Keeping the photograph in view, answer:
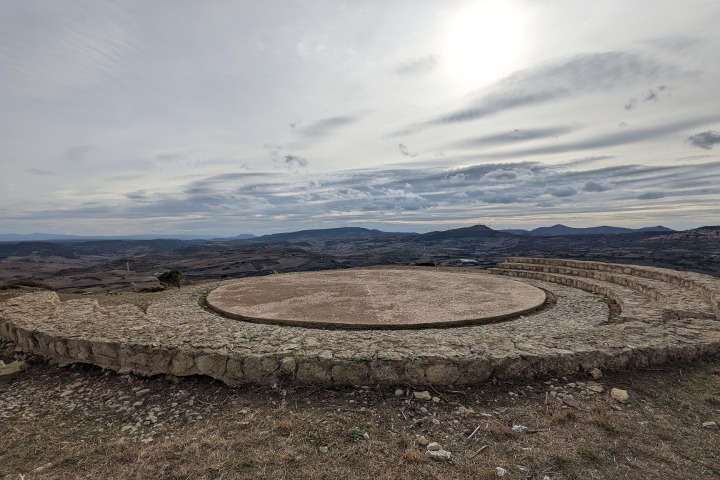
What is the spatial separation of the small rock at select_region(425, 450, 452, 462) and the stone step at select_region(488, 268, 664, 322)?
7.63 meters

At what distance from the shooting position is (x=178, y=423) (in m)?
4.99

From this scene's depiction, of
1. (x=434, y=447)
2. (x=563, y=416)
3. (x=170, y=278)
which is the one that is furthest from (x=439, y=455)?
(x=170, y=278)

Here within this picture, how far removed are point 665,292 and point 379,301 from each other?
9865 millimetres

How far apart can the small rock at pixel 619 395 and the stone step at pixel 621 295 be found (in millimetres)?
4765

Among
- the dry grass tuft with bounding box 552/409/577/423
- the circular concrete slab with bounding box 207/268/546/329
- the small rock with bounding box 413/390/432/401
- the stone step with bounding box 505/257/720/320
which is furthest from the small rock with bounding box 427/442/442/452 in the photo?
the stone step with bounding box 505/257/720/320

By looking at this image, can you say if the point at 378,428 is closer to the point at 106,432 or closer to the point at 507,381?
the point at 507,381

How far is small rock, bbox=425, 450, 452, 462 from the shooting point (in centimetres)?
395

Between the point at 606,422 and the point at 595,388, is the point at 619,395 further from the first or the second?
the point at 606,422

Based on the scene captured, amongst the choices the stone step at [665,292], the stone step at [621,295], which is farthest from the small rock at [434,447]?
the stone step at [665,292]

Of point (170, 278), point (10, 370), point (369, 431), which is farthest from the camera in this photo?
point (170, 278)

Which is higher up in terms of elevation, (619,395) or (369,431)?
(619,395)

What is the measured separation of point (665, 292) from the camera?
11.9 meters

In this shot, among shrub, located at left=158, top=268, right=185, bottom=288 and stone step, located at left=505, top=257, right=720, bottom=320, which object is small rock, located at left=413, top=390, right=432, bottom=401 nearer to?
stone step, located at left=505, top=257, right=720, bottom=320

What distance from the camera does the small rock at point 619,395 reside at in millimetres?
4971
